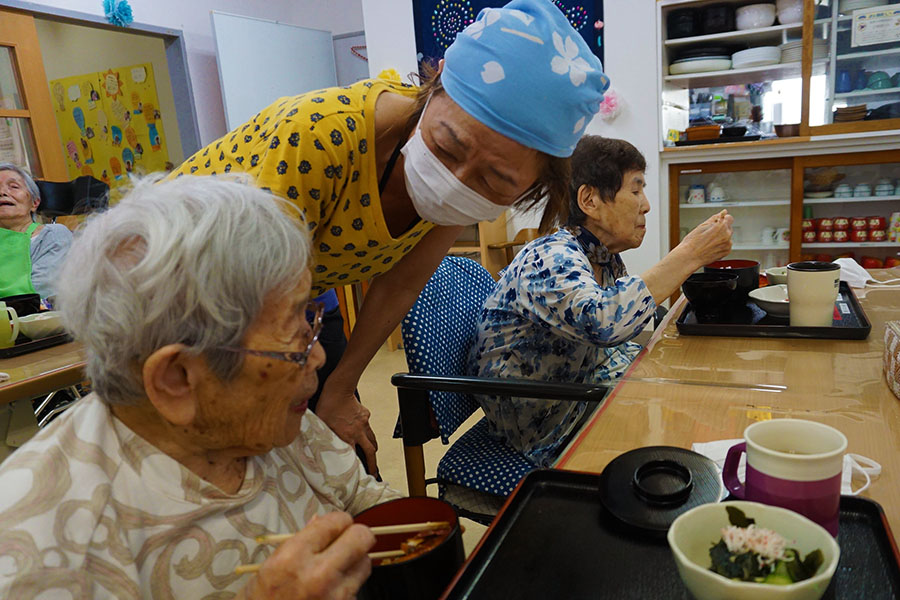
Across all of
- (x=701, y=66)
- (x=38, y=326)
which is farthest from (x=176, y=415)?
(x=701, y=66)

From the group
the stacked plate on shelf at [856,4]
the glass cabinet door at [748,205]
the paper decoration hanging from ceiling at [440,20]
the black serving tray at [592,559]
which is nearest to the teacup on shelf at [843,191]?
the glass cabinet door at [748,205]

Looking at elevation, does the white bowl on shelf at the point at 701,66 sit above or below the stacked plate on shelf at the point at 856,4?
below

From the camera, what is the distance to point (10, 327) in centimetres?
167

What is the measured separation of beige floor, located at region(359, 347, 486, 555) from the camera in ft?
8.10

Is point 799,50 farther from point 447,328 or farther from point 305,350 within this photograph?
point 305,350

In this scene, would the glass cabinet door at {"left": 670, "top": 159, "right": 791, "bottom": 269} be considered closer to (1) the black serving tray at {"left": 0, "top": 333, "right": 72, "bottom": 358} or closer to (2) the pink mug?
(1) the black serving tray at {"left": 0, "top": 333, "right": 72, "bottom": 358}

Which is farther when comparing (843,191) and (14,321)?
(843,191)

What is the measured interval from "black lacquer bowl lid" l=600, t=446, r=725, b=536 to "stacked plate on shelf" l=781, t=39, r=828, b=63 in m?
3.65

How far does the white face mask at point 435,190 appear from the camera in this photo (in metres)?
1.12

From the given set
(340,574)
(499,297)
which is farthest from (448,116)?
(340,574)

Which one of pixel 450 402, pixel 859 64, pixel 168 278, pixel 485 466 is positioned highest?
pixel 859 64

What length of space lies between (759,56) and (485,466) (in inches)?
130

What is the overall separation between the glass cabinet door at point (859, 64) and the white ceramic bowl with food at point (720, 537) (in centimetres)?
373

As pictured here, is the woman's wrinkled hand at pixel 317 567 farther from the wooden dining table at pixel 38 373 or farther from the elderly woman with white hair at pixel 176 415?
the wooden dining table at pixel 38 373
